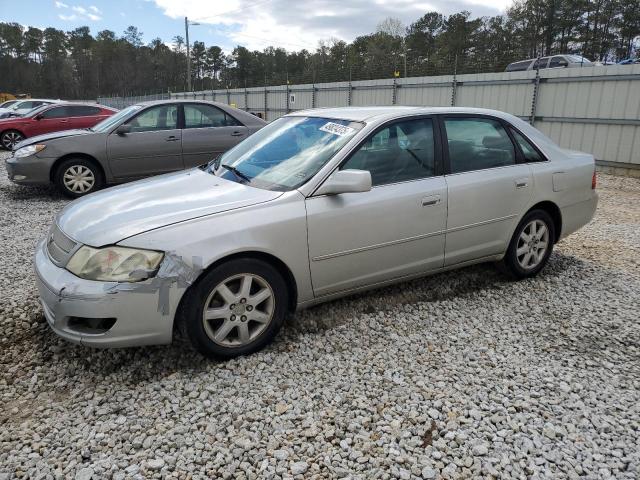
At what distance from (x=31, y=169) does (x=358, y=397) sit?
6963mm

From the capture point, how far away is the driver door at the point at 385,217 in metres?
3.28

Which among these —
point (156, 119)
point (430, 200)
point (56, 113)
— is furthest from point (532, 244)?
point (56, 113)

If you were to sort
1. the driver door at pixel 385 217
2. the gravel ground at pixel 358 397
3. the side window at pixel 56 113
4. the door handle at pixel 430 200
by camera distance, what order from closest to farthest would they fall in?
the gravel ground at pixel 358 397 → the driver door at pixel 385 217 → the door handle at pixel 430 200 → the side window at pixel 56 113

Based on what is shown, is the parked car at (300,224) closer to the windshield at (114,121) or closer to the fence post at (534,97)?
the windshield at (114,121)

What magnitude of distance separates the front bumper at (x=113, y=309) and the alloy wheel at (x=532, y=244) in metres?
3.05

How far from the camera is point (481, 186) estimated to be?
3.94 m

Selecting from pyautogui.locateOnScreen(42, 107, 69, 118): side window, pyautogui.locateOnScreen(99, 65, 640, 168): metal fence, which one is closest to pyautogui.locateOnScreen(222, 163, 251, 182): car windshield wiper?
pyautogui.locateOnScreen(99, 65, 640, 168): metal fence

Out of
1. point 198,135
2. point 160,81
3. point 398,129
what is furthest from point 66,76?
point 398,129

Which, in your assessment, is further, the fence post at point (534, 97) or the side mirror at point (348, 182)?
the fence post at point (534, 97)

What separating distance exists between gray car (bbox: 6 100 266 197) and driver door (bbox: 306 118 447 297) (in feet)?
15.6

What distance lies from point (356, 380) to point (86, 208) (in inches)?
81.7

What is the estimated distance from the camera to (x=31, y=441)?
7.93 feet

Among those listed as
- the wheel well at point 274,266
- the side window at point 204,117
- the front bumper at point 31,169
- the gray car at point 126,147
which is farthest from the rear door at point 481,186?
the front bumper at point 31,169

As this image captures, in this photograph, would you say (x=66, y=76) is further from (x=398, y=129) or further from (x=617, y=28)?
(x=398, y=129)
